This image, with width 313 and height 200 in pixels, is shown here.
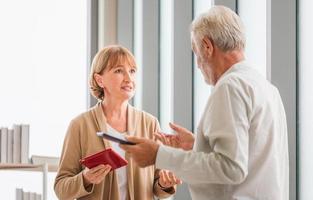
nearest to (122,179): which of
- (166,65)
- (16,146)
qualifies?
(16,146)

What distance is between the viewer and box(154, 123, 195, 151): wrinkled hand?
2449 mm

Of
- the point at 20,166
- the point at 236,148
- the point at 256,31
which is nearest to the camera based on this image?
the point at 236,148

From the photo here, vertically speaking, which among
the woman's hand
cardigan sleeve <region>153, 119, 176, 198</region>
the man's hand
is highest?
the man's hand

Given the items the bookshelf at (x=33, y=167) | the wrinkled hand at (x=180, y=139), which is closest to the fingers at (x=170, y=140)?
the wrinkled hand at (x=180, y=139)

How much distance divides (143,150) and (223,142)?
12.9 inches

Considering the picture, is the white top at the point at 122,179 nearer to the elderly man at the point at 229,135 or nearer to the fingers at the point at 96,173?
the fingers at the point at 96,173

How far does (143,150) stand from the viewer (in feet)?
6.98

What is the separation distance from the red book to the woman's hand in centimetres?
3

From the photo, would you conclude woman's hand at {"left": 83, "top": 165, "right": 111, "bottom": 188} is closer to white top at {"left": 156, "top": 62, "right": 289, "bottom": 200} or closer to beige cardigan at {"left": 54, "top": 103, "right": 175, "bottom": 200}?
beige cardigan at {"left": 54, "top": 103, "right": 175, "bottom": 200}

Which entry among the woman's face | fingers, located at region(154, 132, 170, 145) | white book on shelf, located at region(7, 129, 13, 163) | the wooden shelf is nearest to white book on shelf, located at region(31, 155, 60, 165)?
the wooden shelf

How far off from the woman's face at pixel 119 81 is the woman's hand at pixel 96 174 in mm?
455

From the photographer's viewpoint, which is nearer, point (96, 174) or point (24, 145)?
point (96, 174)

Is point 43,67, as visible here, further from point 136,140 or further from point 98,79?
point 136,140

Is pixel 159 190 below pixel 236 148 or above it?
below
